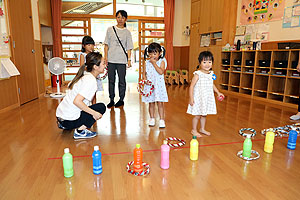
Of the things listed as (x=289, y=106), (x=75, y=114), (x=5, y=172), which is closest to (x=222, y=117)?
(x=289, y=106)

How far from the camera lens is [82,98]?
2.13 m

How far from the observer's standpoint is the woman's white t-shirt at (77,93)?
7.06 feet

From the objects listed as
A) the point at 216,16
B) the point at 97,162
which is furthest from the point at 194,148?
the point at 216,16

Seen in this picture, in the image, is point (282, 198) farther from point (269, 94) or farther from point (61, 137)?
point (269, 94)

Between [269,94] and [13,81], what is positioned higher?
[13,81]

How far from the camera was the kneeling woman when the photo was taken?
2.15 meters

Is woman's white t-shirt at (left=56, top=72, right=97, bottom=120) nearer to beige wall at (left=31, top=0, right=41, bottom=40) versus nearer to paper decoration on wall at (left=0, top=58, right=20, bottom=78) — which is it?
paper decoration on wall at (left=0, top=58, right=20, bottom=78)

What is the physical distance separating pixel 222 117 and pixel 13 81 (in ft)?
12.4

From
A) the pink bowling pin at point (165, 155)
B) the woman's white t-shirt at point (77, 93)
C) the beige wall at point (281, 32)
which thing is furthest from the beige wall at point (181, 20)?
the pink bowling pin at point (165, 155)

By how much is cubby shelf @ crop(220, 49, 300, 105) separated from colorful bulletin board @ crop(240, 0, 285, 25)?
758 mm

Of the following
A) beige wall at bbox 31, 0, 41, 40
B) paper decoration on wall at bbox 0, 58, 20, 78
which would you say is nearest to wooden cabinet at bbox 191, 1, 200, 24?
beige wall at bbox 31, 0, 41, 40

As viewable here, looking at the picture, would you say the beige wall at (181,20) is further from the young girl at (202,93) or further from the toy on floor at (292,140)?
the toy on floor at (292,140)

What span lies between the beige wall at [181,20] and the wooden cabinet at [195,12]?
Result: 53 cm

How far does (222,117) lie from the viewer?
3.46m
